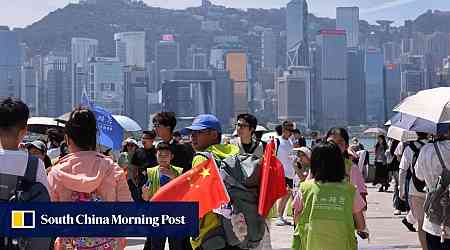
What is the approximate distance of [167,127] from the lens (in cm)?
701

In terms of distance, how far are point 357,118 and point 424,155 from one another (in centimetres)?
13055

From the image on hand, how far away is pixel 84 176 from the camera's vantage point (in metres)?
4.09

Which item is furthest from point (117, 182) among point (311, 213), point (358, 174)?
point (358, 174)

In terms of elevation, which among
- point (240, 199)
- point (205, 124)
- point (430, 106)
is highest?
point (430, 106)

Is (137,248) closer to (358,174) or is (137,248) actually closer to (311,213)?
(358,174)

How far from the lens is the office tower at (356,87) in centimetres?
13612

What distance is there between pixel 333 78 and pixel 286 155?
148 m

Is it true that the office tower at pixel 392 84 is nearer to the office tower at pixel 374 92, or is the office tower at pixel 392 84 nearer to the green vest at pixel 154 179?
the office tower at pixel 374 92

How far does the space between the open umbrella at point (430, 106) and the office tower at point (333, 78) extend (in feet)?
381

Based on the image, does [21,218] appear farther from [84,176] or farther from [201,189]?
[201,189]

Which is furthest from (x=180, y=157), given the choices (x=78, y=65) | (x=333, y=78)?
(x=78, y=65)

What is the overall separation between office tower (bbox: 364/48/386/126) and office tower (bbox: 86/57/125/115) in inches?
1740

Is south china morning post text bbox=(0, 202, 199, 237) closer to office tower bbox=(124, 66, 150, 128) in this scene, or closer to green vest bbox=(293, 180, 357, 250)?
green vest bbox=(293, 180, 357, 250)

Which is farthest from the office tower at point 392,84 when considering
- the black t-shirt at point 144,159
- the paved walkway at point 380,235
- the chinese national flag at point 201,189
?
the chinese national flag at point 201,189
